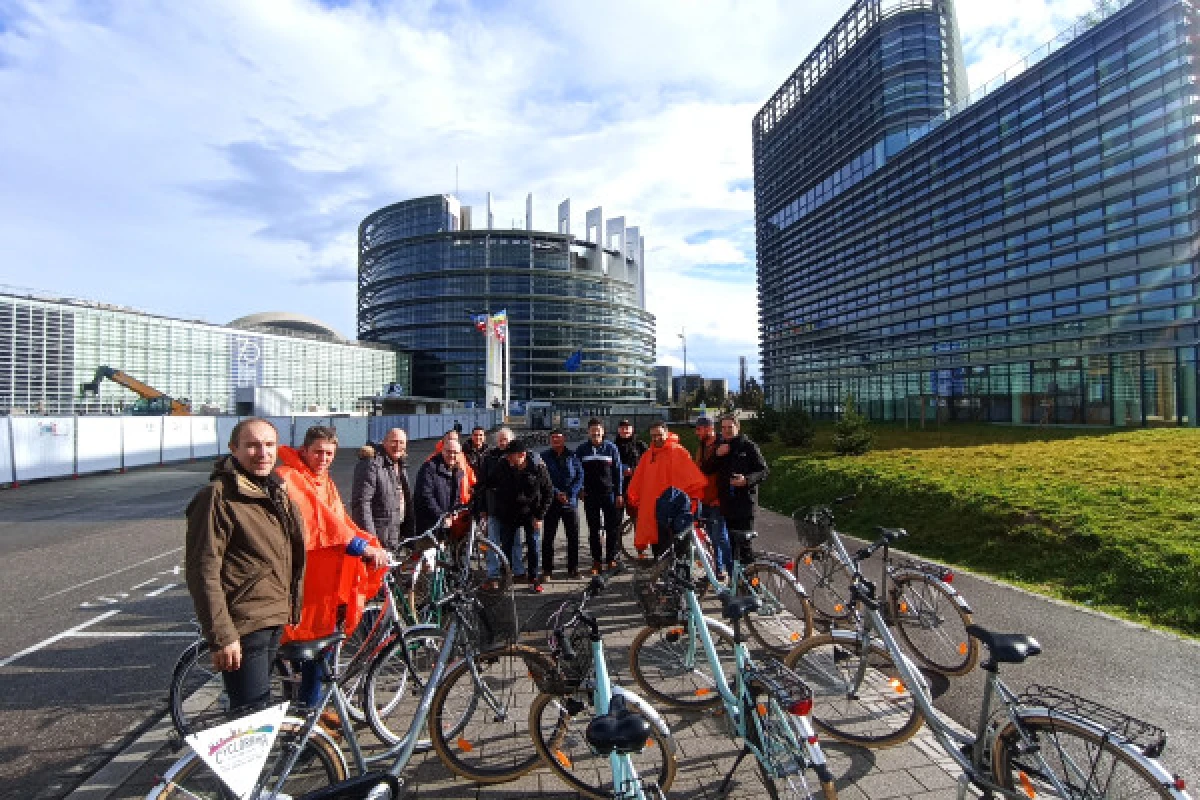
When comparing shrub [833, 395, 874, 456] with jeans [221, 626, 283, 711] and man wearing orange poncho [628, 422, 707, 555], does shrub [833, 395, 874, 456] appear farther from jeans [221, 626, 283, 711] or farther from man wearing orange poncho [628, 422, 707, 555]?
jeans [221, 626, 283, 711]

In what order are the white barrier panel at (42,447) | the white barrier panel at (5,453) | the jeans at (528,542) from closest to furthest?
1. the jeans at (528,542)
2. the white barrier panel at (5,453)
3. the white barrier panel at (42,447)

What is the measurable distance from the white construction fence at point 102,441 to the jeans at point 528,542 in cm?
577

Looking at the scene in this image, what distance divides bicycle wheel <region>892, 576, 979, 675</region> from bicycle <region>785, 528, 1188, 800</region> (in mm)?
1114

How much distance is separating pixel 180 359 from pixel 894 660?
7157 centimetres

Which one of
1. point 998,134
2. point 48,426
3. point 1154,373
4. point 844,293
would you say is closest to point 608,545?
point 48,426

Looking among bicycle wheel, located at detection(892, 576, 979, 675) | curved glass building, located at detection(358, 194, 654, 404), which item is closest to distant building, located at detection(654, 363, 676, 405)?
curved glass building, located at detection(358, 194, 654, 404)

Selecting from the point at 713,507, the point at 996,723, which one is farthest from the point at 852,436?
the point at 996,723

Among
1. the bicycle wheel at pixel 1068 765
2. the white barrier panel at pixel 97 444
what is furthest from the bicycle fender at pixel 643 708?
the white barrier panel at pixel 97 444

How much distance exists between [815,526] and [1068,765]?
257cm

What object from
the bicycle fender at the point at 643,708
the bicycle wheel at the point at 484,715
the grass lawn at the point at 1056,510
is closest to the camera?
the bicycle fender at the point at 643,708

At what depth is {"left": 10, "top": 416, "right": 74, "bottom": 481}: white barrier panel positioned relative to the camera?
17297 mm

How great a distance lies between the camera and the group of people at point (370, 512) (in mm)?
2721

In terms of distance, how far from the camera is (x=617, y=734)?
7.09 feet

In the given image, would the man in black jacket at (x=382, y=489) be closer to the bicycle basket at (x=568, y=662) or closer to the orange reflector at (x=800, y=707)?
the bicycle basket at (x=568, y=662)
